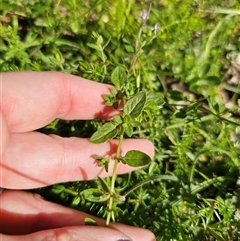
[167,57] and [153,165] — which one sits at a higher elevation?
[167,57]

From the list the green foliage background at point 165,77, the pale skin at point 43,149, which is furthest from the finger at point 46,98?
the green foliage background at point 165,77

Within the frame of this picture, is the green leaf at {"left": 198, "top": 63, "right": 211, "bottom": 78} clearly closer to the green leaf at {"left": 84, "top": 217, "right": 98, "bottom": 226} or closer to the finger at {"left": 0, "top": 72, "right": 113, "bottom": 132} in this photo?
the finger at {"left": 0, "top": 72, "right": 113, "bottom": 132}

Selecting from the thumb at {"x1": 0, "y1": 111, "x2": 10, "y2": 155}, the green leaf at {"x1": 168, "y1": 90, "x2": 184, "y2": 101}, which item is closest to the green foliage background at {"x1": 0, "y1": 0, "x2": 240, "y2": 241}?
the green leaf at {"x1": 168, "y1": 90, "x2": 184, "y2": 101}

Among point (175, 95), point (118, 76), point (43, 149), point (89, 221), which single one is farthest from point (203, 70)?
point (89, 221)

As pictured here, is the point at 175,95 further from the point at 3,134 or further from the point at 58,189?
the point at 3,134

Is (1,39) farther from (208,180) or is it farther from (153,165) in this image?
(208,180)

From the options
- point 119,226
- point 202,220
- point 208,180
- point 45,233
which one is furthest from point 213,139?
point 45,233
